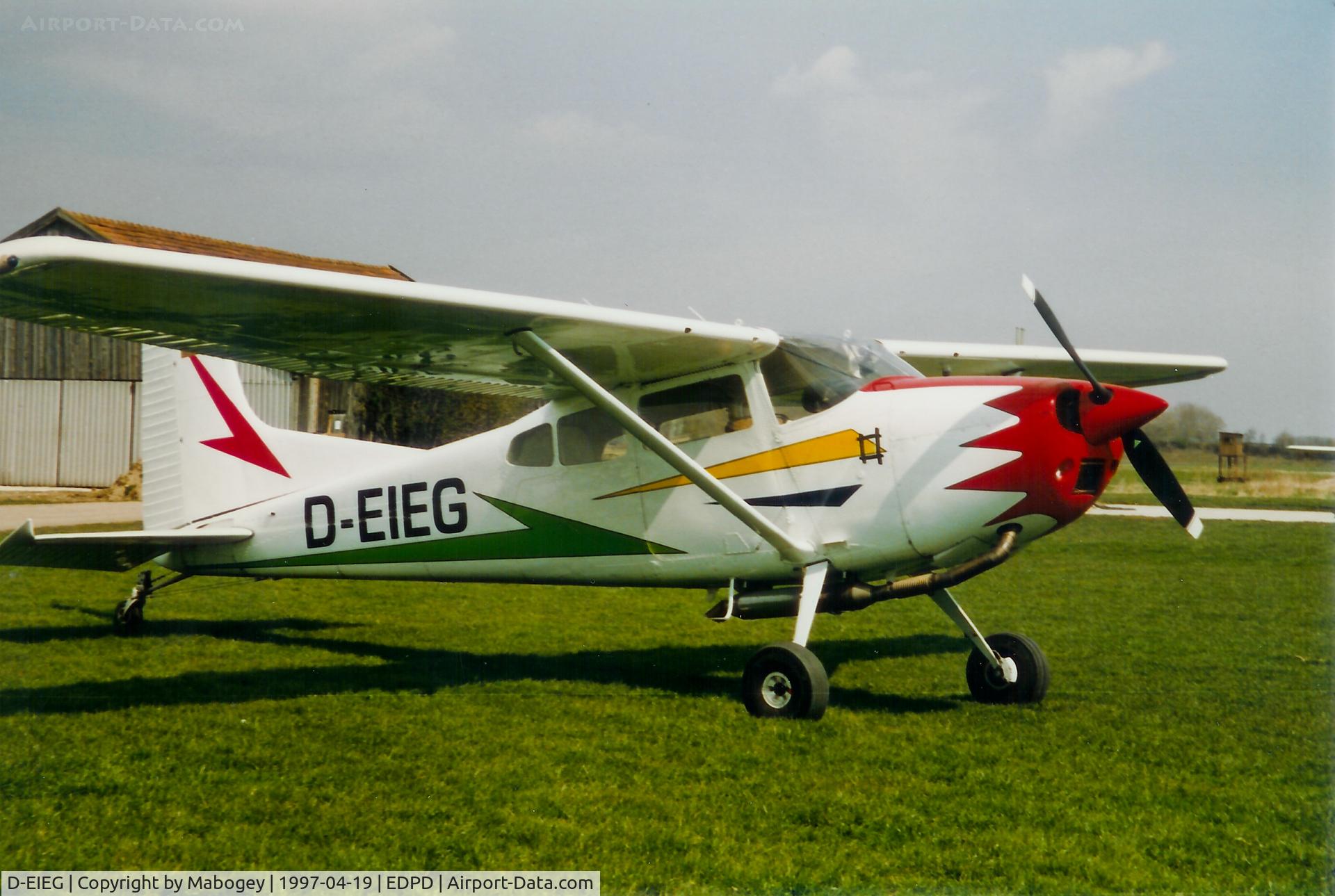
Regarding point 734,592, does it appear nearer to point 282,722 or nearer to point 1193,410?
point 282,722

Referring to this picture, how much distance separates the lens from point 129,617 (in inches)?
342

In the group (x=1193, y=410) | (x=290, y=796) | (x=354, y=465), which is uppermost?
(x=1193, y=410)

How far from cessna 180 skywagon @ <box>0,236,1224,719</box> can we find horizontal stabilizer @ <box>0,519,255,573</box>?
2cm

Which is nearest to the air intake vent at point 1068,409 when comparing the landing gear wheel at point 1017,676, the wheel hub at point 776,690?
the landing gear wheel at point 1017,676

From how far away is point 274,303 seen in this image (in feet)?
18.1

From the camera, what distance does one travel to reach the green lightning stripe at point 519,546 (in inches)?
275

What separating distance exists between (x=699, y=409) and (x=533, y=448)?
50.8 inches

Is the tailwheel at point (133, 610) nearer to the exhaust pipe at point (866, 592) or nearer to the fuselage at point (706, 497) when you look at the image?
the fuselage at point (706, 497)

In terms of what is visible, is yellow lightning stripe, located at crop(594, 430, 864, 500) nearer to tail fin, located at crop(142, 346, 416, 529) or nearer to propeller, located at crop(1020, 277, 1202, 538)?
propeller, located at crop(1020, 277, 1202, 538)

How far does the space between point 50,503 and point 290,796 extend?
20945mm

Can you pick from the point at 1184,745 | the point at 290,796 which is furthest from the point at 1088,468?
the point at 290,796

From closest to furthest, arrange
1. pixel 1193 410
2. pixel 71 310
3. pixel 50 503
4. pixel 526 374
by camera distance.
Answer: pixel 71 310 → pixel 526 374 → pixel 1193 410 → pixel 50 503

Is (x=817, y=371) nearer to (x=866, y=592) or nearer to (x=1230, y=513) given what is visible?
(x=866, y=592)

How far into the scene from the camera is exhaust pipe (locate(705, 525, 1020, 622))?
5.96 m
